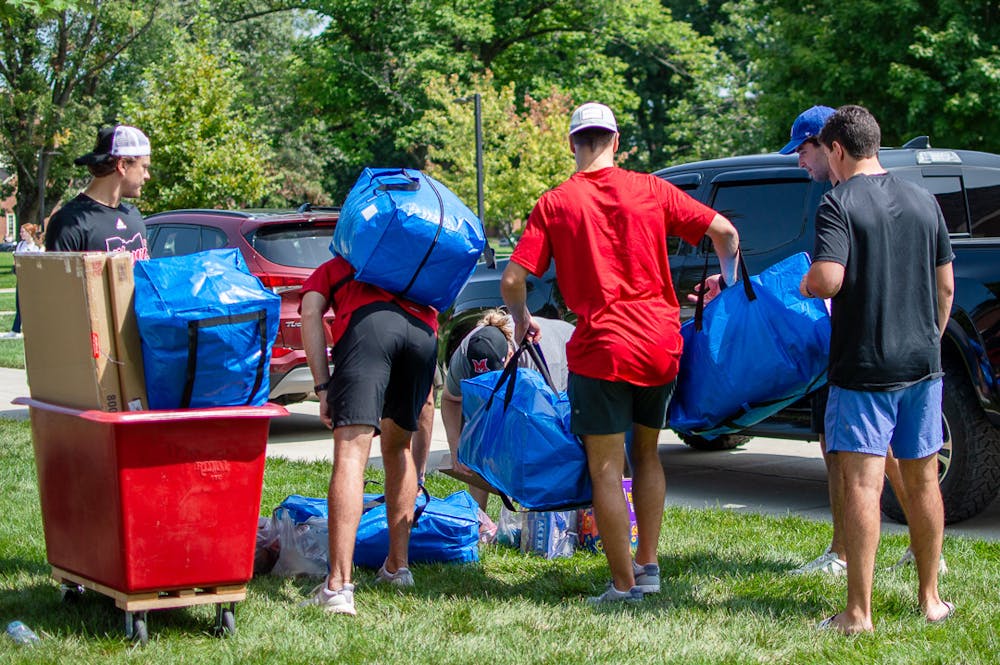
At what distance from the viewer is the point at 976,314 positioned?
588 centimetres

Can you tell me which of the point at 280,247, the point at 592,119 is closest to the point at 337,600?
the point at 592,119

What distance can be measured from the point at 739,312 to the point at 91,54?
42759 millimetres

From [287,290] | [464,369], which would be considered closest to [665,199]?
[464,369]

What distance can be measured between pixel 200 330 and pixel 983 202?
16.0ft

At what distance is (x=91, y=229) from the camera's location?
16.9ft

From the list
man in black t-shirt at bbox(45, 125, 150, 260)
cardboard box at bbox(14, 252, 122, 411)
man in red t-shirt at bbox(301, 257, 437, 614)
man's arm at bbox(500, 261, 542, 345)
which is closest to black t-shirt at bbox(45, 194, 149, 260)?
man in black t-shirt at bbox(45, 125, 150, 260)

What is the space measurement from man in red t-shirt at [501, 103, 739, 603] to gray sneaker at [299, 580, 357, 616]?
0.97 metres

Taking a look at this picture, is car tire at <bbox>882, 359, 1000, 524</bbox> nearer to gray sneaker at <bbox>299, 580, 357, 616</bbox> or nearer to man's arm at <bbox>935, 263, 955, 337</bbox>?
man's arm at <bbox>935, 263, 955, 337</bbox>

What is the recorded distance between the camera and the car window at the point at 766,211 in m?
6.76

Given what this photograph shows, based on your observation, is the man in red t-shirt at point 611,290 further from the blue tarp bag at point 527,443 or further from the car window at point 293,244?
the car window at point 293,244

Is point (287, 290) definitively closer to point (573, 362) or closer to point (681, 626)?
point (573, 362)

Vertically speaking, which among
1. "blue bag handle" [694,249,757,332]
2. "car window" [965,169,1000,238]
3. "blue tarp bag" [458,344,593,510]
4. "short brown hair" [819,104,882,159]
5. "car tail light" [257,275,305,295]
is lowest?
"blue tarp bag" [458,344,593,510]

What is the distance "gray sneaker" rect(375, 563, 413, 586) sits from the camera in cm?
501

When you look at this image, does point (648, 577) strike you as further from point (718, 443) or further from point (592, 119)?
point (718, 443)
